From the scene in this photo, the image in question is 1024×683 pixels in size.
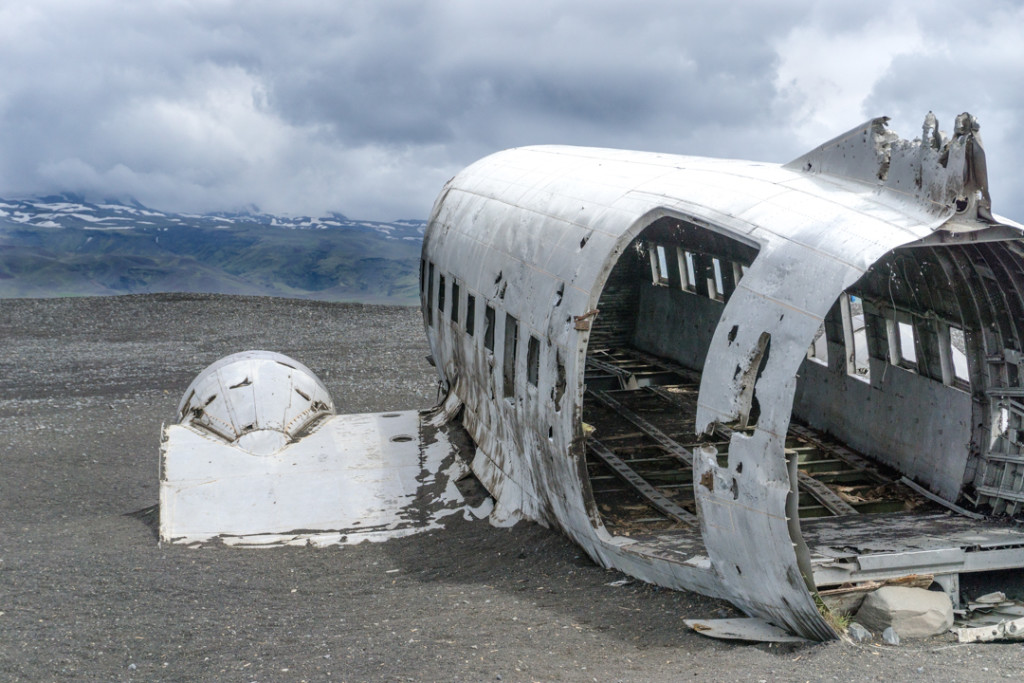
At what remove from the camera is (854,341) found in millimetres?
14914

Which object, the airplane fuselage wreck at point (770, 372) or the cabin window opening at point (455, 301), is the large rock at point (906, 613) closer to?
the airplane fuselage wreck at point (770, 372)

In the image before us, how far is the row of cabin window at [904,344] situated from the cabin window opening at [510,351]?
5.25 meters

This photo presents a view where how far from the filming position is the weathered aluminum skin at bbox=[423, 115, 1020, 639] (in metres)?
8.45

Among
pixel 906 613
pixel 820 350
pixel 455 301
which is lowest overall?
pixel 906 613

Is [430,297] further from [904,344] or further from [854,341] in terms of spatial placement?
[904,344]

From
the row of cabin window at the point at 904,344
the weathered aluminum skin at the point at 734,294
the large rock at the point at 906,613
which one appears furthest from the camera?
the row of cabin window at the point at 904,344

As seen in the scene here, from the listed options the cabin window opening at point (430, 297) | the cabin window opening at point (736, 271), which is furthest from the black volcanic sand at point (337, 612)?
the cabin window opening at point (736, 271)

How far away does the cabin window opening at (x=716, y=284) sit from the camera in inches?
782

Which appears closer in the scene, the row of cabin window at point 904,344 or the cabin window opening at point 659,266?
the row of cabin window at point 904,344

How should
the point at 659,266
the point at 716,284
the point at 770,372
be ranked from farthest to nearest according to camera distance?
the point at 659,266 → the point at 716,284 → the point at 770,372

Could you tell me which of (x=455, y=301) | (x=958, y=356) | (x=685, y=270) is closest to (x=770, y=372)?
(x=958, y=356)

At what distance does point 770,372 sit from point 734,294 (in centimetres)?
94

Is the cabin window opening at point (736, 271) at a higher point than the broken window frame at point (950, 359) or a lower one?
higher

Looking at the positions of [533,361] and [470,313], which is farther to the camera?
[470,313]
